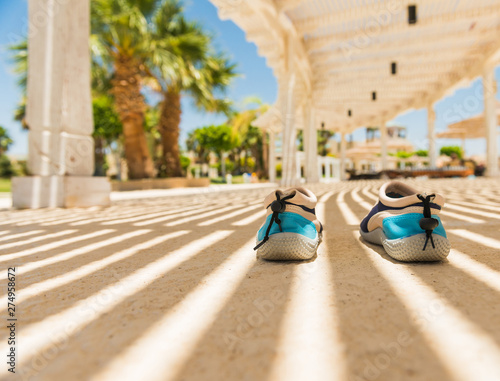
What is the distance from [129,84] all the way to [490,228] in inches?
387

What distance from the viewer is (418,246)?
1281 mm

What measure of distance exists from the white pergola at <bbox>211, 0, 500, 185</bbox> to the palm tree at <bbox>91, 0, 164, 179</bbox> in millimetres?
3264

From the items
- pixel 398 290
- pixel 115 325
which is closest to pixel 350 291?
pixel 398 290

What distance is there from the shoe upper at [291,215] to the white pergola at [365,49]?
20.5 feet

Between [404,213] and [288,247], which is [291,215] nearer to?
[288,247]

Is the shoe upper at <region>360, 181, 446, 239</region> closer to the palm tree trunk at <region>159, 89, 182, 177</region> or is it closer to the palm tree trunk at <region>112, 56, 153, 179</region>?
the palm tree trunk at <region>112, 56, 153, 179</region>

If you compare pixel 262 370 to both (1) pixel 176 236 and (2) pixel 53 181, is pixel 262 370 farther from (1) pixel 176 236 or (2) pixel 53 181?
(2) pixel 53 181

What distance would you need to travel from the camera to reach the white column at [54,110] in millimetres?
4125

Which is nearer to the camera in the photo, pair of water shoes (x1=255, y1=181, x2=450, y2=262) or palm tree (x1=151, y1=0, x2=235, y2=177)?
pair of water shoes (x1=255, y1=181, x2=450, y2=262)

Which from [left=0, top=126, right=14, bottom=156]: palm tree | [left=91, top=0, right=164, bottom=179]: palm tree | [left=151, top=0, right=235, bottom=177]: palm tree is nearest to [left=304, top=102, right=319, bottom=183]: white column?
[left=151, top=0, right=235, bottom=177]: palm tree

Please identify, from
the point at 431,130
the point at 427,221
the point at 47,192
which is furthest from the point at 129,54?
the point at 431,130

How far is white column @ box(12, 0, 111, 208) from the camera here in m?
4.12

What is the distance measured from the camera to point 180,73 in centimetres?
879

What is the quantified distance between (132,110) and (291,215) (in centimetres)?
939
